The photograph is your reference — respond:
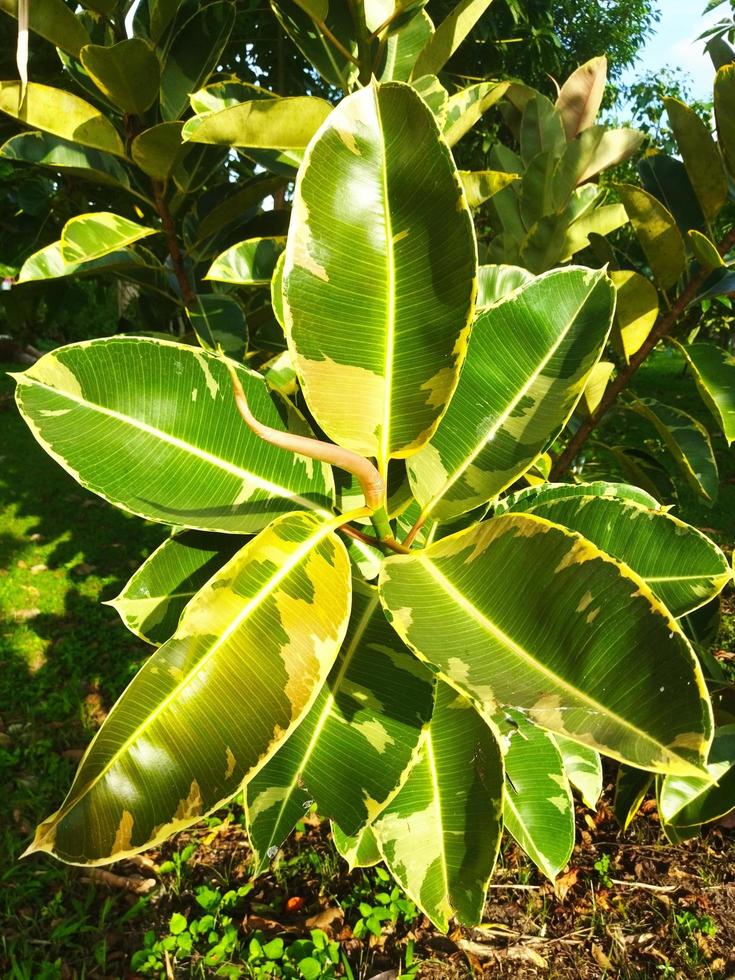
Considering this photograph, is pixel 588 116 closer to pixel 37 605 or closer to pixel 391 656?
pixel 391 656

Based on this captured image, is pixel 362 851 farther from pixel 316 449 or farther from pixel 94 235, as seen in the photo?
pixel 94 235

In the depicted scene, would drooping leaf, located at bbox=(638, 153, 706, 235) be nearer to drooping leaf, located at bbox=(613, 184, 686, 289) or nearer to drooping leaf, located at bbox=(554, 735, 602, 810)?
drooping leaf, located at bbox=(613, 184, 686, 289)

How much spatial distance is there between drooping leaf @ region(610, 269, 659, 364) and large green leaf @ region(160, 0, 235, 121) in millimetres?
1073

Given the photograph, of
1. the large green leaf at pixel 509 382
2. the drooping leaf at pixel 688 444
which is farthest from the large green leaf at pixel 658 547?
the drooping leaf at pixel 688 444

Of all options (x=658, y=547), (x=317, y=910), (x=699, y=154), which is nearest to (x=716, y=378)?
(x=699, y=154)

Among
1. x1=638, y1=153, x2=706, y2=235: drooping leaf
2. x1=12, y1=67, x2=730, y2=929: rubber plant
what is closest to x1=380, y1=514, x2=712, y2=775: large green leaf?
x1=12, y1=67, x2=730, y2=929: rubber plant

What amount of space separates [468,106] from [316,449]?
1099mm

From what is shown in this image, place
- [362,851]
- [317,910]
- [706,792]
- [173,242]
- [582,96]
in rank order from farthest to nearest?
1. [317,910]
2. [582,96]
3. [173,242]
4. [706,792]
5. [362,851]

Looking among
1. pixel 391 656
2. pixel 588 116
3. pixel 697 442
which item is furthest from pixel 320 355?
pixel 588 116

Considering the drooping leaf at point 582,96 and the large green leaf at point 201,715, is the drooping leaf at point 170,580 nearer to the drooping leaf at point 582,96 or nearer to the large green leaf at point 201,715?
the large green leaf at point 201,715

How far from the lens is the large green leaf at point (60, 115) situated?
4.48ft

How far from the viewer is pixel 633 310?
163cm

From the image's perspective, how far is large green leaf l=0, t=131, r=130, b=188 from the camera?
149 centimetres

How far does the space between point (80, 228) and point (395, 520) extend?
0.93 meters
